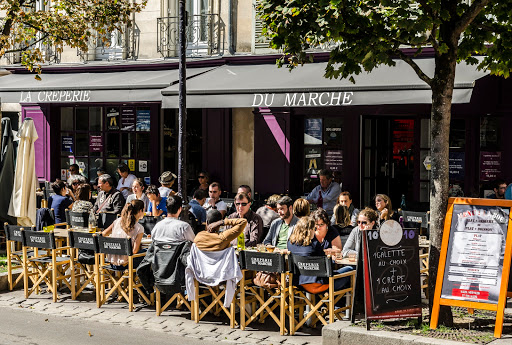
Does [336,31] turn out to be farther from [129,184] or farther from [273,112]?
[129,184]

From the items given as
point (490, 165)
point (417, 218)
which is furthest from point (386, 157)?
point (417, 218)

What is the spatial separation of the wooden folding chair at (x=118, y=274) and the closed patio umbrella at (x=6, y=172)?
286 cm

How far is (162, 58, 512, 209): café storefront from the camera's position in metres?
13.5

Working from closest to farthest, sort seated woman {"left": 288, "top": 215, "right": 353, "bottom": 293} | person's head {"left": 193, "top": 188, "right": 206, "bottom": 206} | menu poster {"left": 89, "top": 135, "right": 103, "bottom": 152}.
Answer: seated woman {"left": 288, "top": 215, "right": 353, "bottom": 293} → person's head {"left": 193, "top": 188, "right": 206, "bottom": 206} → menu poster {"left": 89, "top": 135, "right": 103, "bottom": 152}

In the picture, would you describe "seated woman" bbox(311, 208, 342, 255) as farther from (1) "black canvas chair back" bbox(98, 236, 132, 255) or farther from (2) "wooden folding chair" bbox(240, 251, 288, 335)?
(1) "black canvas chair back" bbox(98, 236, 132, 255)

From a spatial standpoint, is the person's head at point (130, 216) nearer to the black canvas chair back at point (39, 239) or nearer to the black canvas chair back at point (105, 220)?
the black canvas chair back at point (39, 239)

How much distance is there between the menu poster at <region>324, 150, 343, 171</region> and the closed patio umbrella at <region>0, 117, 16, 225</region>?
632 cm

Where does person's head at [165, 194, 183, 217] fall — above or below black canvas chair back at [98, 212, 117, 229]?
above

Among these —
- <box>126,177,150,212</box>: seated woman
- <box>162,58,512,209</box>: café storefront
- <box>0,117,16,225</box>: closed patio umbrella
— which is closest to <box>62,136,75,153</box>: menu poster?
<box>162,58,512,209</box>: café storefront

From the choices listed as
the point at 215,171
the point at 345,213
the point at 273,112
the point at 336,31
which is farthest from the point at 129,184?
the point at 336,31

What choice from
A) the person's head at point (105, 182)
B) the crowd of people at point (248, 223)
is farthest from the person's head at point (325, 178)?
the person's head at point (105, 182)

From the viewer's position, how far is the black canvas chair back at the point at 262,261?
9.18 metres

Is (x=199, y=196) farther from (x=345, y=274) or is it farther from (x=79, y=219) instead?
(x=345, y=274)

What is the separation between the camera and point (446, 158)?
8.62 meters
